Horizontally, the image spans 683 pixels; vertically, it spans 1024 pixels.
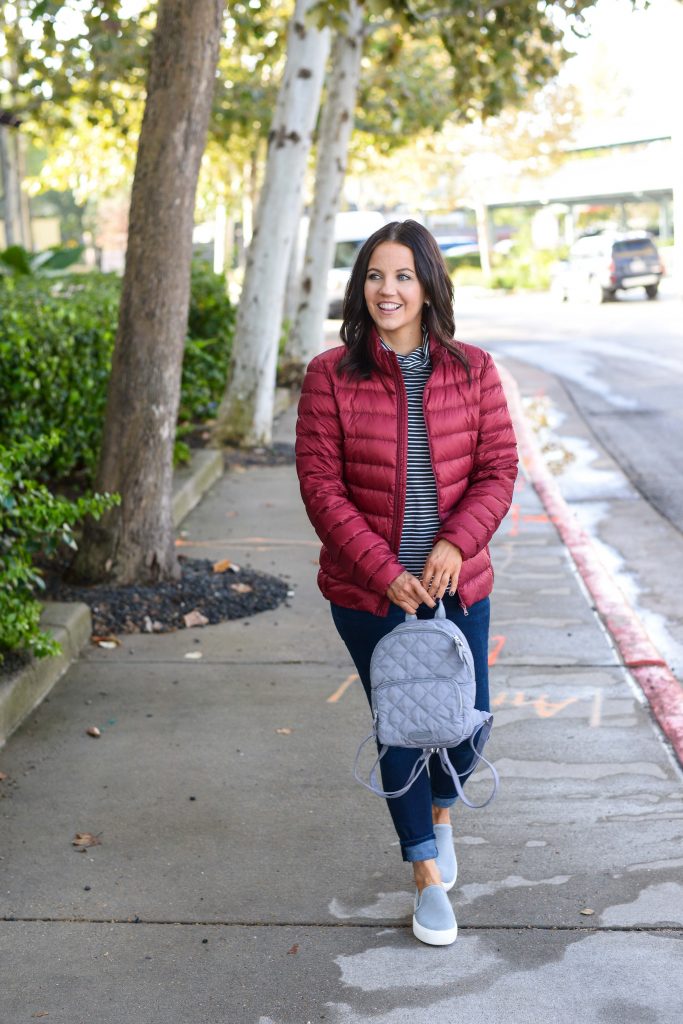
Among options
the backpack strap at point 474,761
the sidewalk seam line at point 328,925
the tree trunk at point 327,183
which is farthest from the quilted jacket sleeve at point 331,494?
the tree trunk at point 327,183

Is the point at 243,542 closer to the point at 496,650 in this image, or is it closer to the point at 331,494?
the point at 496,650

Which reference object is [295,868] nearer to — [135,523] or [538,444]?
[135,523]

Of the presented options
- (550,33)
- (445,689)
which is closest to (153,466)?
(445,689)

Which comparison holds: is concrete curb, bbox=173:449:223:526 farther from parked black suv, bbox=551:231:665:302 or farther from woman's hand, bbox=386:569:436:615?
parked black suv, bbox=551:231:665:302

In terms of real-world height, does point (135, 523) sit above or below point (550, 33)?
below

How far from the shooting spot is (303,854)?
4.11m

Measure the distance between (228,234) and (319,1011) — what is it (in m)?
46.0

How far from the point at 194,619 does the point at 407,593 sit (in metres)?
3.35

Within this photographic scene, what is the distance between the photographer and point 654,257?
1359 inches

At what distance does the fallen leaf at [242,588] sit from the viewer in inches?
279

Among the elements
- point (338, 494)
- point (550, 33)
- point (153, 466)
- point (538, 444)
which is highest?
point (550, 33)

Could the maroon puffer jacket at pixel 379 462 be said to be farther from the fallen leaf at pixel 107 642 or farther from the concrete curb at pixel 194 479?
the concrete curb at pixel 194 479

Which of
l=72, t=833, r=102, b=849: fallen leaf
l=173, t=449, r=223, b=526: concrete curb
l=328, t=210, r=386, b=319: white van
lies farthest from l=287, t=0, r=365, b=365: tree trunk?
l=328, t=210, r=386, b=319: white van

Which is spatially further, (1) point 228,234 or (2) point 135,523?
(1) point 228,234
